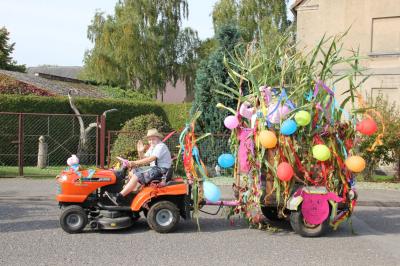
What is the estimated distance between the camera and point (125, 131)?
14930mm

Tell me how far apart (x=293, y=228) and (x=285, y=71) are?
239cm

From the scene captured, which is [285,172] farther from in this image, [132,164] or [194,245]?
[132,164]

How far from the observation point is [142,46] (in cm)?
3481

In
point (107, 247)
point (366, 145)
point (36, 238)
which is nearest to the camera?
point (107, 247)

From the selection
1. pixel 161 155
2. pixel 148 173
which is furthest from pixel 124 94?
pixel 148 173

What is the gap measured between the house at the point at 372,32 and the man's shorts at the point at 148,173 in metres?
12.6

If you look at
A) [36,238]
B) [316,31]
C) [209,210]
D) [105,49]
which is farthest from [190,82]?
[36,238]

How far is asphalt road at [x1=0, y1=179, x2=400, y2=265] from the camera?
20.7 feet

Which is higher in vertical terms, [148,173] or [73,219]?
[148,173]

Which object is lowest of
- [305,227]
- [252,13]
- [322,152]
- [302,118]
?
[305,227]

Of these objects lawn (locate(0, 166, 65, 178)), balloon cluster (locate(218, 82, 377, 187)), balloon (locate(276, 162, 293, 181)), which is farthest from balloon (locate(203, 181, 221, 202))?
lawn (locate(0, 166, 65, 178))

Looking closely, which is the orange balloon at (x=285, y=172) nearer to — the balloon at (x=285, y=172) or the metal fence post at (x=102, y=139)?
the balloon at (x=285, y=172)

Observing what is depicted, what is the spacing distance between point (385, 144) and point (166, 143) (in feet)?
22.6

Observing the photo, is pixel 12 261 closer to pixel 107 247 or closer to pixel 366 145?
pixel 107 247
